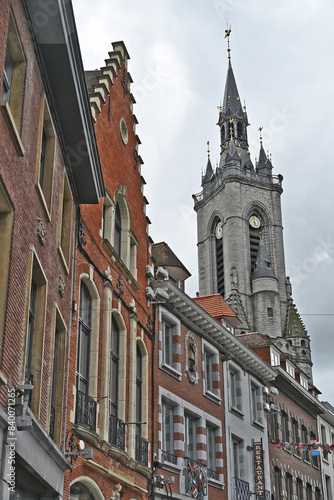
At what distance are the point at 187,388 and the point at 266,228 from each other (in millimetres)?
76989

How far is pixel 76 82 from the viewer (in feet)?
45.0

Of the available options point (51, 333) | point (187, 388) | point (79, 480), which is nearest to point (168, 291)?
point (187, 388)

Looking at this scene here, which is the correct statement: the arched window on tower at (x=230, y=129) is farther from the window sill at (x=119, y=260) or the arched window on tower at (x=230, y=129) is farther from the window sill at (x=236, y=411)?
the window sill at (x=119, y=260)

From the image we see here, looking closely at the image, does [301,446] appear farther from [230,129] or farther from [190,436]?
[230,129]

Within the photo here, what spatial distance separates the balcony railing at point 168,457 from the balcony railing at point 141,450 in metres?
1.54

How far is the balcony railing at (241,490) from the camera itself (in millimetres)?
27109

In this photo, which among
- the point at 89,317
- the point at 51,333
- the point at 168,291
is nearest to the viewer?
the point at 51,333

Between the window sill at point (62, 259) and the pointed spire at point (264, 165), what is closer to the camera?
the window sill at point (62, 259)

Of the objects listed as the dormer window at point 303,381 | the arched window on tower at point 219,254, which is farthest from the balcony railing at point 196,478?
the arched window on tower at point 219,254

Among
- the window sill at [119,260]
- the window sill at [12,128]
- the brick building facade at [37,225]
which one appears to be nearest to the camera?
the window sill at [12,128]

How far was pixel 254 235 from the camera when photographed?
100125 millimetres

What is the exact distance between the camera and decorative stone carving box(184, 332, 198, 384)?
25.4 m

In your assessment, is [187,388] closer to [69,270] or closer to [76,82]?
[69,270]

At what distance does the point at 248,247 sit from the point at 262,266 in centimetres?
407
